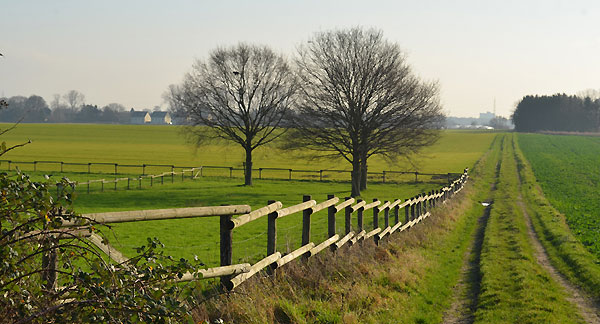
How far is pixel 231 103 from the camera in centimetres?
4519

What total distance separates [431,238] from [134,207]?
59.4ft

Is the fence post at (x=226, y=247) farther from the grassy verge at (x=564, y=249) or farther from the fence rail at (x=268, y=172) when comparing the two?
the fence rail at (x=268, y=172)

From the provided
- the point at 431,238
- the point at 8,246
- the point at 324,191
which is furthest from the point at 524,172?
the point at 8,246

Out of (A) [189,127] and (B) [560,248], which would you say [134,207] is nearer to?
(A) [189,127]

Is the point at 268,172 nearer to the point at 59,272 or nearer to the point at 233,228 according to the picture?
the point at 233,228

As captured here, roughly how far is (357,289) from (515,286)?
13.9ft

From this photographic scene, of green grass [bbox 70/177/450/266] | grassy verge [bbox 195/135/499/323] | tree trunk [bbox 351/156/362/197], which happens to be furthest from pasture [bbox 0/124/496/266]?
grassy verge [bbox 195/135/499/323]

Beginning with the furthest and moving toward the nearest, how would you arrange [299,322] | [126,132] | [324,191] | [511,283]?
[126,132] < [324,191] < [511,283] < [299,322]

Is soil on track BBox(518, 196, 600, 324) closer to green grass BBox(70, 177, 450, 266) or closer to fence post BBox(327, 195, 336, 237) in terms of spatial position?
fence post BBox(327, 195, 336, 237)

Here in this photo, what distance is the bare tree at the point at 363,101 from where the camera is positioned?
37125 millimetres

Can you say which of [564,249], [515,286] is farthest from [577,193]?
[515,286]

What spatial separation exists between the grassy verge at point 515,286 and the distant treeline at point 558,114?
177854 mm

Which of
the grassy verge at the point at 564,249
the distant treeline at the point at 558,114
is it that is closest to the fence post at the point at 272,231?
the grassy verge at the point at 564,249

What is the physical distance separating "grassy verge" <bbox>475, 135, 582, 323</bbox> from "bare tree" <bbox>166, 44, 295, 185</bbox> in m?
26.6
